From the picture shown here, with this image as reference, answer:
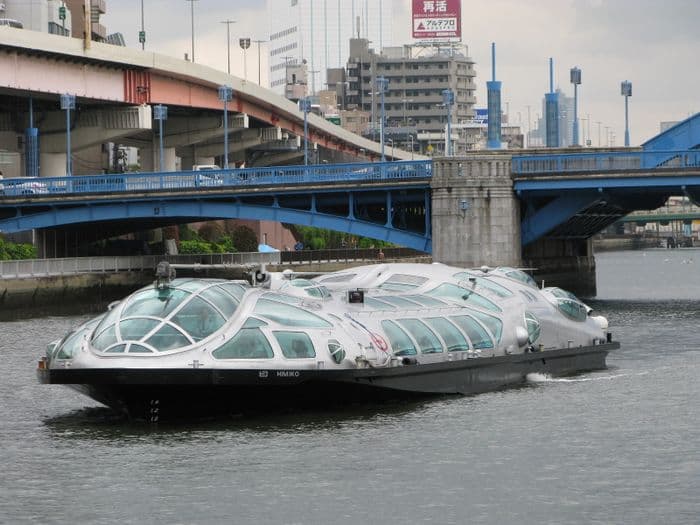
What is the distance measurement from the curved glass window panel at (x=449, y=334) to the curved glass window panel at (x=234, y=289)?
6.51m

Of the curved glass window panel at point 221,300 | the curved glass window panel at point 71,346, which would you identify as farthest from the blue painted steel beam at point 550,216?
the curved glass window panel at point 71,346

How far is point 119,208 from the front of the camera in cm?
10219

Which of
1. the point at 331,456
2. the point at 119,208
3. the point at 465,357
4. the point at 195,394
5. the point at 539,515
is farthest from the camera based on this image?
the point at 119,208

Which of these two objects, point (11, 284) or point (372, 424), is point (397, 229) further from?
point (372, 424)

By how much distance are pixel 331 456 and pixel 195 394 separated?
450 centimetres

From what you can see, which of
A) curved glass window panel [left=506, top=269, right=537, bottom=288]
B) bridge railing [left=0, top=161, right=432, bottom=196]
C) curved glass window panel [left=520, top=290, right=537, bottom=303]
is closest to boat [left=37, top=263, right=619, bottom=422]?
curved glass window panel [left=520, top=290, right=537, bottom=303]

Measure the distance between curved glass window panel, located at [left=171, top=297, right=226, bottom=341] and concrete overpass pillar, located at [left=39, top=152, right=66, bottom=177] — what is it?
83.8m

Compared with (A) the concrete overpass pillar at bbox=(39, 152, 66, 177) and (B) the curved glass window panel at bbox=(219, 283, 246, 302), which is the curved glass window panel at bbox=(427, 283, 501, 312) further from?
(A) the concrete overpass pillar at bbox=(39, 152, 66, 177)

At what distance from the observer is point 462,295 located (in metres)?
49.8

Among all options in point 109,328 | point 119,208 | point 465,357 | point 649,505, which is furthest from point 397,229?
point 649,505

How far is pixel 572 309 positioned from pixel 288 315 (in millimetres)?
15331

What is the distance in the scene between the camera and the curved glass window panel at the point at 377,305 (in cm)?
4594

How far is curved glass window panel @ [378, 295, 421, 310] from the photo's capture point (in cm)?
4681

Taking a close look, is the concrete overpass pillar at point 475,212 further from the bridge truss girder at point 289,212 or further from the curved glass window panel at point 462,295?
the curved glass window panel at point 462,295
